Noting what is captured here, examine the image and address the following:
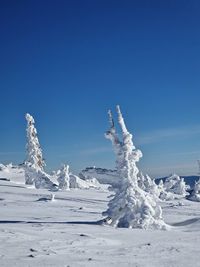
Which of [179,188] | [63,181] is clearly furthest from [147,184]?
[179,188]

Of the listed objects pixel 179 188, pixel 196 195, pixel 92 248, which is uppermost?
pixel 179 188

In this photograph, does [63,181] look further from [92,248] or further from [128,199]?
[92,248]

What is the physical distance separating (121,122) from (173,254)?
12.0m

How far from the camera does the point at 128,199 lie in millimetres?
22281

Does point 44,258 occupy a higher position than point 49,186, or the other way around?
point 49,186

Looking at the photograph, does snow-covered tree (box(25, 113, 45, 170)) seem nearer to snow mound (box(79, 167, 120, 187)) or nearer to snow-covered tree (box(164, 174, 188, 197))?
snow-covered tree (box(164, 174, 188, 197))

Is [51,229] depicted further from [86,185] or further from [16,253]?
[86,185]

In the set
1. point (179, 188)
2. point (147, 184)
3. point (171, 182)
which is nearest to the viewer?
point (147, 184)

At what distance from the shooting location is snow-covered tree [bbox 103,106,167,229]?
21.7 metres

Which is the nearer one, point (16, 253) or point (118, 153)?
point (16, 253)

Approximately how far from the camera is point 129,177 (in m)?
22.9

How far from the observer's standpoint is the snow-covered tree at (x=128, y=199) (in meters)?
21.7

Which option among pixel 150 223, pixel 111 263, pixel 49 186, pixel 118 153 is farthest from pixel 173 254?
pixel 49 186

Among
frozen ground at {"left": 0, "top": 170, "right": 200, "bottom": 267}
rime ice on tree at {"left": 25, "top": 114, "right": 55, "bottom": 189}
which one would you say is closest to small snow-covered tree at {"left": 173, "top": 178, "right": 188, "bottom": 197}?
rime ice on tree at {"left": 25, "top": 114, "right": 55, "bottom": 189}
